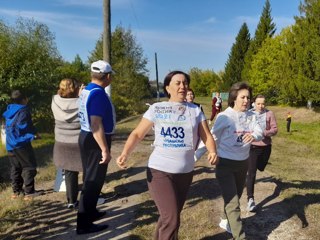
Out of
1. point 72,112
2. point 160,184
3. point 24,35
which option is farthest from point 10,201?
point 24,35

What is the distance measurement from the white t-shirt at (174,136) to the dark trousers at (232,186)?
0.85m

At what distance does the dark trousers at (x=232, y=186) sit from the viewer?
3.89m

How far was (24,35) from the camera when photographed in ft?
51.1

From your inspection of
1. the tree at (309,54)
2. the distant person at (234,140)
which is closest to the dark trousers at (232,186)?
the distant person at (234,140)

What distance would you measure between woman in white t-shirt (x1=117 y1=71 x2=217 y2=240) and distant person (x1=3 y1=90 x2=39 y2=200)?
120 inches

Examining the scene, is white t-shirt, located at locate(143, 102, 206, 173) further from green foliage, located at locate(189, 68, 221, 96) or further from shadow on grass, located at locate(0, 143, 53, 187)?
green foliage, located at locate(189, 68, 221, 96)

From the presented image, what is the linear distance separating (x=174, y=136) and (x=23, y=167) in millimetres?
3643

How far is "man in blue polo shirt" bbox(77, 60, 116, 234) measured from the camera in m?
4.14

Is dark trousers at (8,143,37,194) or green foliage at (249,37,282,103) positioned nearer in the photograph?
dark trousers at (8,143,37,194)

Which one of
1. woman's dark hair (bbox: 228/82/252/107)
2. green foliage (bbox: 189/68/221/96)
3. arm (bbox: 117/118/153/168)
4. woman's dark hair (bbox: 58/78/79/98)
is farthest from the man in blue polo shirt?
green foliage (bbox: 189/68/221/96)

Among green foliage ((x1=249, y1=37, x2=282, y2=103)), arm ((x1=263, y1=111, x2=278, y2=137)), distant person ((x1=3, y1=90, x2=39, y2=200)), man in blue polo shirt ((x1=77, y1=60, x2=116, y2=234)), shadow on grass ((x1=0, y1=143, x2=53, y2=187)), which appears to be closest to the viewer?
man in blue polo shirt ((x1=77, y1=60, x2=116, y2=234))

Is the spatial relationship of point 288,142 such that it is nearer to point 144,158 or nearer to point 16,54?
point 144,158

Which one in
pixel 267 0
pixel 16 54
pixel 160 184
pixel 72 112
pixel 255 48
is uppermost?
pixel 267 0

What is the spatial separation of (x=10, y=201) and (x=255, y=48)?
40329 millimetres
